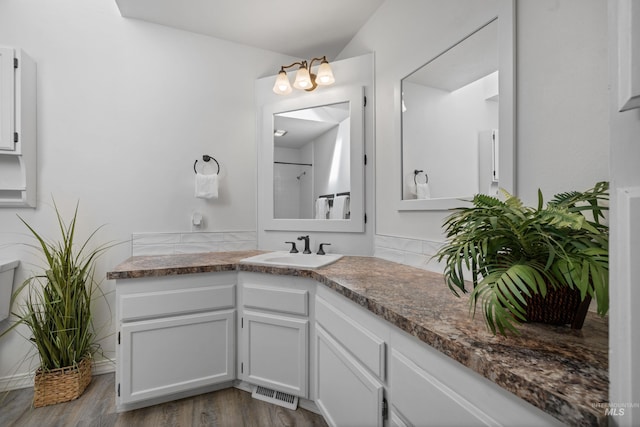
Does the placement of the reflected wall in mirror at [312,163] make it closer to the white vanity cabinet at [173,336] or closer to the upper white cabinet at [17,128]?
the white vanity cabinet at [173,336]

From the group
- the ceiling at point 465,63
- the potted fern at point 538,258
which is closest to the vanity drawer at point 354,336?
the potted fern at point 538,258

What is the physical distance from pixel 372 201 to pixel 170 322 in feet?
4.67

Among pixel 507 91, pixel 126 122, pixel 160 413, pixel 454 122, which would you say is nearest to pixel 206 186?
pixel 126 122

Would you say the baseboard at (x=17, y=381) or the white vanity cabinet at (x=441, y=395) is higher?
the white vanity cabinet at (x=441, y=395)

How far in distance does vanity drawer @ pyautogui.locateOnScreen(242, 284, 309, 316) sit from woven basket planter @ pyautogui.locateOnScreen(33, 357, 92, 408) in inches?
42.2

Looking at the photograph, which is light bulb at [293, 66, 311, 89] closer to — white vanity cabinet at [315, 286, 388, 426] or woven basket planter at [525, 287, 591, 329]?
white vanity cabinet at [315, 286, 388, 426]

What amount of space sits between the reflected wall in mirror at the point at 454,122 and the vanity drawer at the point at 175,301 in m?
1.21

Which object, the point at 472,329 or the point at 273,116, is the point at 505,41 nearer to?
the point at 472,329

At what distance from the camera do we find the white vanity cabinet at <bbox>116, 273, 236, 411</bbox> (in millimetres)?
1646

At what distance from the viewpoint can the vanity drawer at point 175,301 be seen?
1643 mm

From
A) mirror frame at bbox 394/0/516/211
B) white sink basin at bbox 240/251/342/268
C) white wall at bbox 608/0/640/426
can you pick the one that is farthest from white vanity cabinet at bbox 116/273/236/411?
white wall at bbox 608/0/640/426

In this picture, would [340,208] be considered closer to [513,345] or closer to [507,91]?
[507,91]

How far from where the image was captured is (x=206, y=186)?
227cm

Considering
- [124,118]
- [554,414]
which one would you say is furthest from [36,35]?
[554,414]
